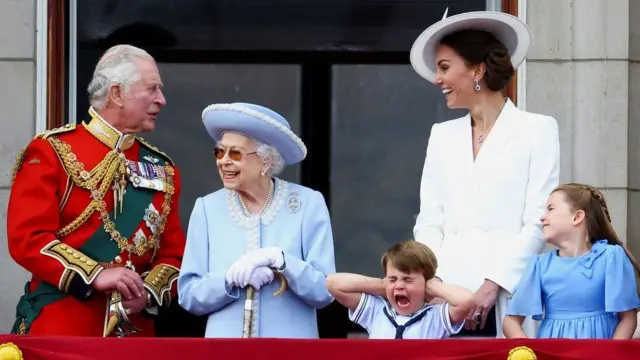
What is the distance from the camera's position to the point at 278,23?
7742mm

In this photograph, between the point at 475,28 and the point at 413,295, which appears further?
the point at 475,28

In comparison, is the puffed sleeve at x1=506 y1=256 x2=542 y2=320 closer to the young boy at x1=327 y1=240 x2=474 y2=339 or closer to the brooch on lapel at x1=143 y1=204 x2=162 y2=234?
the young boy at x1=327 y1=240 x2=474 y2=339

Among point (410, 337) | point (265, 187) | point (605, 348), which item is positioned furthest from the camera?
point (265, 187)

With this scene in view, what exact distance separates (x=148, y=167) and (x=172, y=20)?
4.47 ft

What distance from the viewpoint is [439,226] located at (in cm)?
623

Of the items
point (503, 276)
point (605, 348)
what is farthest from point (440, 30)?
point (605, 348)

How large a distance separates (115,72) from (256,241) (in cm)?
88

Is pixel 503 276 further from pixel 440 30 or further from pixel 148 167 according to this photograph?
pixel 148 167

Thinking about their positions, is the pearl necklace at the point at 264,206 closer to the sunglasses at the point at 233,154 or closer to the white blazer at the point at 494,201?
the sunglasses at the point at 233,154

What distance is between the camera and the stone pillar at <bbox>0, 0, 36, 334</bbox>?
735 cm

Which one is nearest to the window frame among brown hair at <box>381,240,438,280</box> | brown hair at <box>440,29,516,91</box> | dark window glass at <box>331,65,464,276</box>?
dark window glass at <box>331,65,464,276</box>

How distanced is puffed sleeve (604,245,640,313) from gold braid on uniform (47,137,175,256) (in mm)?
1739

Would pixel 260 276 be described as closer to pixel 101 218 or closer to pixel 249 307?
pixel 249 307

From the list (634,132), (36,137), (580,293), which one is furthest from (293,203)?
(634,132)
